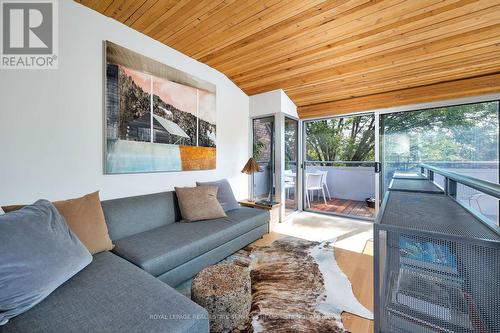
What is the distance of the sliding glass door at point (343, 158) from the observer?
406cm

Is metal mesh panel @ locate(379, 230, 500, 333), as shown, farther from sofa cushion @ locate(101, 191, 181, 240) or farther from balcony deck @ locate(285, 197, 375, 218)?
balcony deck @ locate(285, 197, 375, 218)

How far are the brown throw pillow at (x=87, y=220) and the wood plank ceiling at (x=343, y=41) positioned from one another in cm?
181

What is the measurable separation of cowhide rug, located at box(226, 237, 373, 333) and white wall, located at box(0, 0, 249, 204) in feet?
5.14

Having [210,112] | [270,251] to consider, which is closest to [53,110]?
[210,112]

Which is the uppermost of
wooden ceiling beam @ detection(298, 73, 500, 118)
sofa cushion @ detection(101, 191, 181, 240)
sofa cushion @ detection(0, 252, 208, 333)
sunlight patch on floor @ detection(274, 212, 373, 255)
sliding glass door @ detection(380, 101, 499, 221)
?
wooden ceiling beam @ detection(298, 73, 500, 118)

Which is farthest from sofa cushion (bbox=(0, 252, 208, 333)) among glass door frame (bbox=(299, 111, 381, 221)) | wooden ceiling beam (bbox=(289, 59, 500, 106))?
wooden ceiling beam (bbox=(289, 59, 500, 106))

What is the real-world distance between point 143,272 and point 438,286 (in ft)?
4.89

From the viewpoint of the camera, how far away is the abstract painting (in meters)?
2.19

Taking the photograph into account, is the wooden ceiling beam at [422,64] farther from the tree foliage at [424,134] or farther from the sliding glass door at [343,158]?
the sliding glass door at [343,158]

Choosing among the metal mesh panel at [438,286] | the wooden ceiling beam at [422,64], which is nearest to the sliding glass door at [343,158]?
the wooden ceiling beam at [422,64]

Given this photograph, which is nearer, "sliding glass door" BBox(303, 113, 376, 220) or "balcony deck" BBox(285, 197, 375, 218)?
"sliding glass door" BBox(303, 113, 376, 220)

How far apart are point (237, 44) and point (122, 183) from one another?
2.09 metres

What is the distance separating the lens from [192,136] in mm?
2943

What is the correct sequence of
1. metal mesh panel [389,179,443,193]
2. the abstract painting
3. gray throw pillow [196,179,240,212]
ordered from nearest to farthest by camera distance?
metal mesh panel [389,179,443,193] → the abstract painting → gray throw pillow [196,179,240,212]
